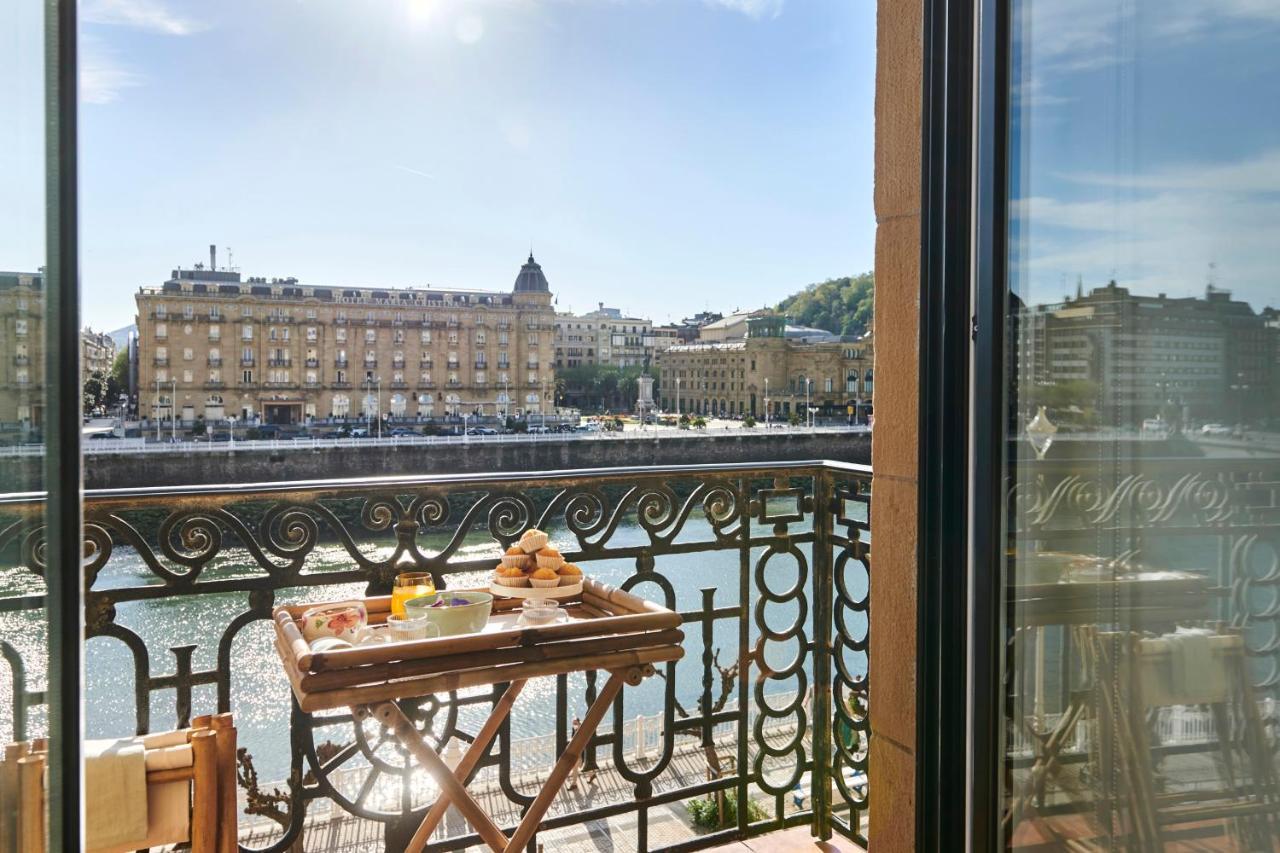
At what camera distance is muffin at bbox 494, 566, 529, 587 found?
1.99m

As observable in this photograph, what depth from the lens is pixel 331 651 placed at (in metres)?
1.46

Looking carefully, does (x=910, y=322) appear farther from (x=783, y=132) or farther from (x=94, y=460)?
(x=783, y=132)

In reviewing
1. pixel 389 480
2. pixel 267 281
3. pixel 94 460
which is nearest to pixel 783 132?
pixel 267 281

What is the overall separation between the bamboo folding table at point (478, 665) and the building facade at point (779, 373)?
45661mm

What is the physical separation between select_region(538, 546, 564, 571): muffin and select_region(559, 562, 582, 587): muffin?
0.05 ft

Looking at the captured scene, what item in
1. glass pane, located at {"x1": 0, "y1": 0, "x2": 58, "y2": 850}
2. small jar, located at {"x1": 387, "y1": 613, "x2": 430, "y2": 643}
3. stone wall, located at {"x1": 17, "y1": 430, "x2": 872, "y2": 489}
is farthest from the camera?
stone wall, located at {"x1": 17, "y1": 430, "x2": 872, "y2": 489}

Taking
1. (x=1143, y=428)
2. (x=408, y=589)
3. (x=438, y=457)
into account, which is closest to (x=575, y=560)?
(x=408, y=589)

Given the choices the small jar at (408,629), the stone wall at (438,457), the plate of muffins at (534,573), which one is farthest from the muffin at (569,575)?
the stone wall at (438,457)

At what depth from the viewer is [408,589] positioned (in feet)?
6.12

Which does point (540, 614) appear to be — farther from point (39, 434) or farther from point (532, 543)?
point (39, 434)

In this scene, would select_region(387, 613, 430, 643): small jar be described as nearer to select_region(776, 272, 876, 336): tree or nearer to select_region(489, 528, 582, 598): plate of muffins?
select_region(489, 528, 582, 598): plate of muffins

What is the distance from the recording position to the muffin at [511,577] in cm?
199

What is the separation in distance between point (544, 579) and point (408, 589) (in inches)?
12.2

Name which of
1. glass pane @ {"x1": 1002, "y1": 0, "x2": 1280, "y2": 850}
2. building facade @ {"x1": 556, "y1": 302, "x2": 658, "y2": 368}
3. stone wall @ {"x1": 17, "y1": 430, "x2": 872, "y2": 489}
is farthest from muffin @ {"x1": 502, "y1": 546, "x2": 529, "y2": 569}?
building facade @ {"x1": 556, "y1": 302, "x2": 658, "y2": 368}
